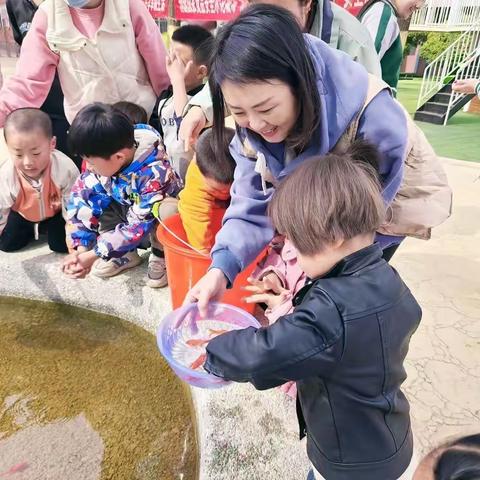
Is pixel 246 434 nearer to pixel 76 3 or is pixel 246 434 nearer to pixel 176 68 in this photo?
pixel 176 68

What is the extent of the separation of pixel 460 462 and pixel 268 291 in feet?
3.06

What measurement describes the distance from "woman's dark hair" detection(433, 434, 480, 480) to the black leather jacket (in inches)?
4.2

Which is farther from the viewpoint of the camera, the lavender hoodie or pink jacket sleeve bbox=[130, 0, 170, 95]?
pink jacket sleeve bbox=[130, 0, 170, 95]

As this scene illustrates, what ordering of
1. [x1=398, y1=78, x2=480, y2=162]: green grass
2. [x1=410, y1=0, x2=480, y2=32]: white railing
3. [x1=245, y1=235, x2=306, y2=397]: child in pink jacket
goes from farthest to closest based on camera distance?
[x1=410, y1=0, x2=480, y2=32]: white railing
[x1=398, y1=78, x2=480, y2=162]: green grass
[x1=245, y1=235, x2=306, y2=397]: child in pink jacket

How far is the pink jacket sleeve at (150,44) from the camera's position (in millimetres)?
2618

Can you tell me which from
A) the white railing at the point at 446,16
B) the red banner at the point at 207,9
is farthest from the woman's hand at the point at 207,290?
the white railing at the point at 446,16

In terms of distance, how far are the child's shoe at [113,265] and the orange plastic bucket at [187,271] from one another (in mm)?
540

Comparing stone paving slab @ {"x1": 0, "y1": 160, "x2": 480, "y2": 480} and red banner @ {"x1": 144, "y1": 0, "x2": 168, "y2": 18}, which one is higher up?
red banner @ {"x1": 144, "y1": 0, "x2": 168, "y2": 18}

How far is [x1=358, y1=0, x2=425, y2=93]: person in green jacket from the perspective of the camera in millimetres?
2367

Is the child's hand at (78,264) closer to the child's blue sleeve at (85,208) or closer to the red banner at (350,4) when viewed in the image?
the child's blue sleeve at (85,208)

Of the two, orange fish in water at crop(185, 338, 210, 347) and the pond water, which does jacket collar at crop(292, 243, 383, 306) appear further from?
the pond water

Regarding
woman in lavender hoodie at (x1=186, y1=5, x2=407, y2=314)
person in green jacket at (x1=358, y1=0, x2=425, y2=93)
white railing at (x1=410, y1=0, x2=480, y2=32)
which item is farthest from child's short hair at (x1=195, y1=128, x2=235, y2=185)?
white railing at (x1=410, y1=0, x2=480, y2=32)

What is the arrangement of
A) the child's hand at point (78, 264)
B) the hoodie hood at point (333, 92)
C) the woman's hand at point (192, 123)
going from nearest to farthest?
the hoodie hood at point (333, 92) < the woman's hand at point (192, 123) < the child's hand at point (78, 264)

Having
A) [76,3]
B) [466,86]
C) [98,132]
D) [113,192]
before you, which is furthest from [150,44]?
[466,86]
